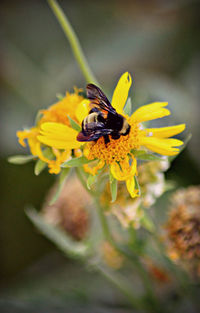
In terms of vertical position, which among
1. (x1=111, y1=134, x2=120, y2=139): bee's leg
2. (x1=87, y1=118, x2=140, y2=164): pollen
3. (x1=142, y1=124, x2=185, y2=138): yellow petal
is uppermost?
(x1=111, y1=134, x2=120, y2=139): bee's leg

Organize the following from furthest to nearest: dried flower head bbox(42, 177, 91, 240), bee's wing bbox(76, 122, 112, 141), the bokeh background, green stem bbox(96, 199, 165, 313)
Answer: the bokeh background < dried flower head bbox(42, 177, 91, 240) < green stem bbox(96, 199, 165, 313) < bee's wing bbox(76, 122, 112, 141)

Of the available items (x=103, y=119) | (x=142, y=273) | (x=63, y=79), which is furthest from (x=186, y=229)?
(x=63, y=79)

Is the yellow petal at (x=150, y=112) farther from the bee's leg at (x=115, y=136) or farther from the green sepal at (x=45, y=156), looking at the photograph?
the green sepal at (x=45, y=156)

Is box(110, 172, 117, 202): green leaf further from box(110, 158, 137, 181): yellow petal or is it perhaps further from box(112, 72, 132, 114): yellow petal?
box(112, 72, 132, 114): yellow petal

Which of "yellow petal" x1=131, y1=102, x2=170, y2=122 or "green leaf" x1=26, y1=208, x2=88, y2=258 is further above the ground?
"yellow petal" x1=131, y1=102, x2=170, y2=122

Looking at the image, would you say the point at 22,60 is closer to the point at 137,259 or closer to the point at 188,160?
the point at 188,160

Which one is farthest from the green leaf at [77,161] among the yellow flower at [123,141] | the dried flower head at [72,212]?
the dried flower head at [72,212]

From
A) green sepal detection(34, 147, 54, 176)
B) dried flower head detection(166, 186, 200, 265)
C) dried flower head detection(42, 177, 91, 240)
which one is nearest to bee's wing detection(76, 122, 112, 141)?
green sepal detection(34, 147, 54, 176)
